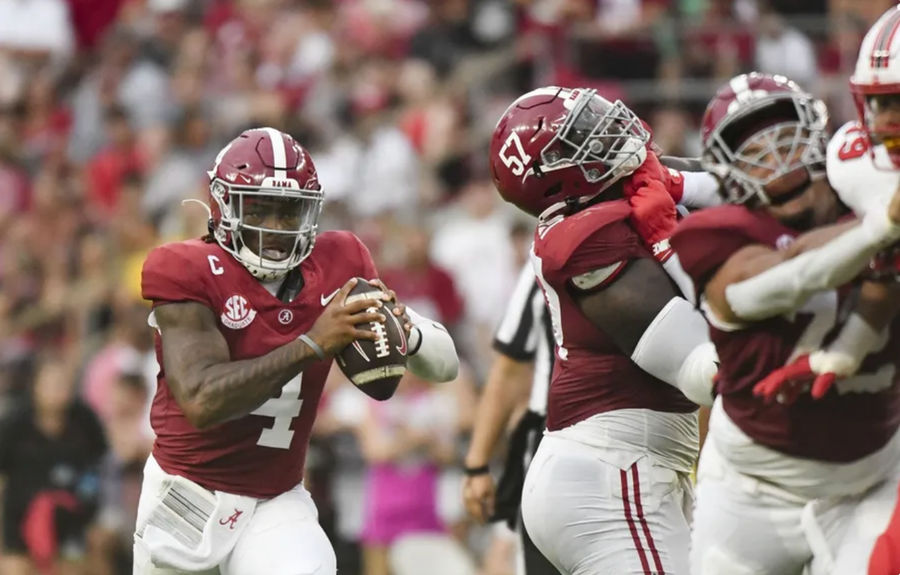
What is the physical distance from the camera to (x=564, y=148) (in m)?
4.46

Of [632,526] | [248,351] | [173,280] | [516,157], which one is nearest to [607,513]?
[632,526]

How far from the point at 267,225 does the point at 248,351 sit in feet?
1.19

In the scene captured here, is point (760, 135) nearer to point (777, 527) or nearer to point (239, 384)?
point (777, 527)

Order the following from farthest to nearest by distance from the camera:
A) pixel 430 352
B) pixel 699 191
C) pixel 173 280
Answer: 1. pixel 430 352
2. pixel 699 191
3. pixel 173 280

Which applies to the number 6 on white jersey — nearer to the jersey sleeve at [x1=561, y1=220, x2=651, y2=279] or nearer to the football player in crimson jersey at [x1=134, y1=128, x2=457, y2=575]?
the jersey sleeve at [x1=561, y1=220, x2=651, y2=279]

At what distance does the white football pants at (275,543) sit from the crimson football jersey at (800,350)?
1338 mm

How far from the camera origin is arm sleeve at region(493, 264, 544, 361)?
Answer: 5.54 metres

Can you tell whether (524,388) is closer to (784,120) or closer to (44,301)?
(784,120)

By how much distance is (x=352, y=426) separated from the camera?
891 centimetres

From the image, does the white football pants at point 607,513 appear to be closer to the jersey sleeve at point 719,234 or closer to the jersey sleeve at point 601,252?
the jersey sleeve at point 601,252

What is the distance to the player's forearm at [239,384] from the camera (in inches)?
173

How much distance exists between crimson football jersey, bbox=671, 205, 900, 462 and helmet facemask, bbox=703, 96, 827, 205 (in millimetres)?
74

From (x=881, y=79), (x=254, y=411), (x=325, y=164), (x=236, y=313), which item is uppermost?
(x=881, y=79)

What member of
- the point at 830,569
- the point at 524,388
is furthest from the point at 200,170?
the point at 830,569
